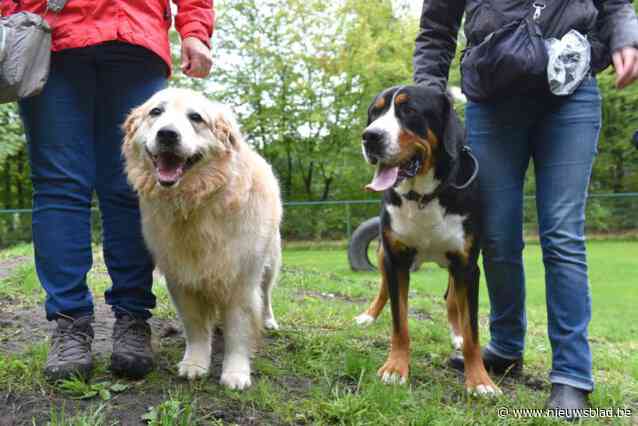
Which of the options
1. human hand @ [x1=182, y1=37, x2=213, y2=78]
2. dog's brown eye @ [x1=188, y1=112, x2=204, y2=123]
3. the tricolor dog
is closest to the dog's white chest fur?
the tricolor dog

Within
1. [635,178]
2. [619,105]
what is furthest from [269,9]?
[635,178]

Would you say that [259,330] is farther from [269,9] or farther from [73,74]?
[269,9]

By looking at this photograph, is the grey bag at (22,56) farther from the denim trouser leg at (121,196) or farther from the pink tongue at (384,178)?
the pink tongue at (384,178)

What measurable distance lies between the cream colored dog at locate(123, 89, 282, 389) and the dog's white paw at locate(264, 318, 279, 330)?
38.5 inches

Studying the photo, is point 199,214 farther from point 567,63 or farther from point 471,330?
point 567,63

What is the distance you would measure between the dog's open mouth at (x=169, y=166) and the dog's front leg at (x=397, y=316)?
47.8 inches

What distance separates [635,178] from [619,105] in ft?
10.7

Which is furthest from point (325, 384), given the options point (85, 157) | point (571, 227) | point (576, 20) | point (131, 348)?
point (576, 20)

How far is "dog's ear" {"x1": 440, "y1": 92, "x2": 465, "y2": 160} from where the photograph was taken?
2875 millimetres

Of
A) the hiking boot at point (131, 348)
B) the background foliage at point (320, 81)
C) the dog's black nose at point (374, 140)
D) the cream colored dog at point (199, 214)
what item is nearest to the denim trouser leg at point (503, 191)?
the dog's black nose at point (374, 140)

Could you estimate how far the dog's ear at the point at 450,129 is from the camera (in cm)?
288

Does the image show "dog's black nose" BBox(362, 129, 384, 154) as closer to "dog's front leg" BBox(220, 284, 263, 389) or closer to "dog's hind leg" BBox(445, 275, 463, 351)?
"dog's front leg" BBox(220, 284, 263, 389)

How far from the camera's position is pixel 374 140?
109 inches

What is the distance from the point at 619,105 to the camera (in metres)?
22.9
